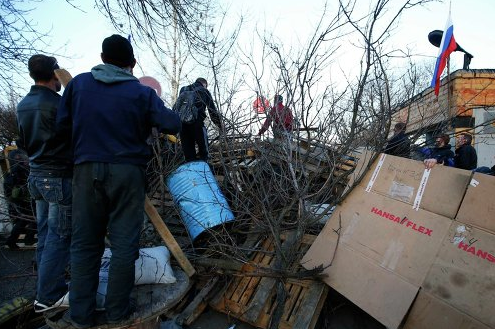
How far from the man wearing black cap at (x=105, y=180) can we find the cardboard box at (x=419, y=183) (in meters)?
2.02

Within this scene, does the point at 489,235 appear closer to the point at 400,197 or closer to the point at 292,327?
the point at 400,197

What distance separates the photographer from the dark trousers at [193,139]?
3906 mm

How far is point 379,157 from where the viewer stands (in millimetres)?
2760

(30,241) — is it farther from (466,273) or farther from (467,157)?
(467,157)

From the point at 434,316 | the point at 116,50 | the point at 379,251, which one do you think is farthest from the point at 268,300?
the point at 116,50

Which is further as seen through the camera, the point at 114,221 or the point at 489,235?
the point at 489,235

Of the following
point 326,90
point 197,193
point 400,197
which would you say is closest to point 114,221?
point 197,193

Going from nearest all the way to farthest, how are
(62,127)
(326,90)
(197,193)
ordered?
(62,127) < (326,90) < (197,193)

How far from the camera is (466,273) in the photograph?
78.2 inches

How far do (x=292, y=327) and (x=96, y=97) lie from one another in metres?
2.10

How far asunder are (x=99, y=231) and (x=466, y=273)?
7.79 feet

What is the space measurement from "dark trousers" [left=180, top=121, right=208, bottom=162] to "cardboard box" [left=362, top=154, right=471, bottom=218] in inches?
84.8

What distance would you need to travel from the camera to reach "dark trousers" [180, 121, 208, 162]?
12.8 feet

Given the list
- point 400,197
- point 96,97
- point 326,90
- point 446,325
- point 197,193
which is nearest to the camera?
point 96,97
